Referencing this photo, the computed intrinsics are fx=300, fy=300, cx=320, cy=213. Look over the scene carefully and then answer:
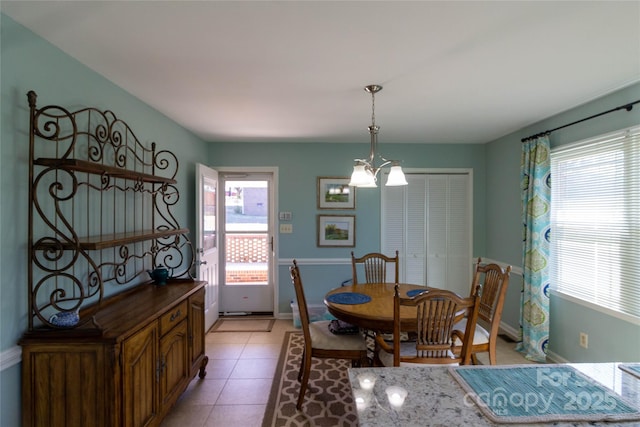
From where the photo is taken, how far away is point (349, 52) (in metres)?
1.74

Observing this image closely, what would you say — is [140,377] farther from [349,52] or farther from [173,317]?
[349,52]

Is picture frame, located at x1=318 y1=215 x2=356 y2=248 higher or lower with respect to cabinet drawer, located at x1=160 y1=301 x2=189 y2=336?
higher

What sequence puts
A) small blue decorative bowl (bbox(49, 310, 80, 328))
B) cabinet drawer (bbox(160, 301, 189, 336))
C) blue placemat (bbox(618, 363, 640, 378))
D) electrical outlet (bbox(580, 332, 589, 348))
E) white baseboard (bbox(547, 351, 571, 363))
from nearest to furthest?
blue placemat (bbox(618, 363, 640, 378)) → small blue decorative bowl (bbox(49, 310, 80, 328)) → cabinet drawer (bbox(160, 301, 189, 336)) → electrical outlet (bbox(580, 332, 589, 348)) → white baseboard (bbox(547, 351, 571, 363))

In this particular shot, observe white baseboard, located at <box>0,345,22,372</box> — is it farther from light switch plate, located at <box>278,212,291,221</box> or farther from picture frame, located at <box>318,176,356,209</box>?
picture frame, located at <box>318,176,356,209</box>

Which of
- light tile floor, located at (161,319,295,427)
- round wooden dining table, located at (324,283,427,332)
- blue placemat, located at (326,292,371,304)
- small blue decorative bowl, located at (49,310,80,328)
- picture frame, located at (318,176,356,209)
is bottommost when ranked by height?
light tile floor, located at (161,319,295,427)

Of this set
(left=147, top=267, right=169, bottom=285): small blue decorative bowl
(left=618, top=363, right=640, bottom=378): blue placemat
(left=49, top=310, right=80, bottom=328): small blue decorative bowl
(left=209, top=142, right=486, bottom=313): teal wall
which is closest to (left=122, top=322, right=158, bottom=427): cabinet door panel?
(left=49, top=310, right=80, bottom=328): small blue decorative bowl

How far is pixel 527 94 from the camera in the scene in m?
2.41

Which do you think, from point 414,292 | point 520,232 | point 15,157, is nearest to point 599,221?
point 520,232

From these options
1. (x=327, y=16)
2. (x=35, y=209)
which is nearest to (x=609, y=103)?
(x=327, y=16)

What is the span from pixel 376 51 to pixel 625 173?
218 cm

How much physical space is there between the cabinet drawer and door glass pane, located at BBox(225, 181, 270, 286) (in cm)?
193

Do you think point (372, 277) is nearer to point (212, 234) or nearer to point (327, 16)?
point (212, 234)

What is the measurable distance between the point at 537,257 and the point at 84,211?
3.79 m

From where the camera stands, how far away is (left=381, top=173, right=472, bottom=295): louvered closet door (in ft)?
13.7
